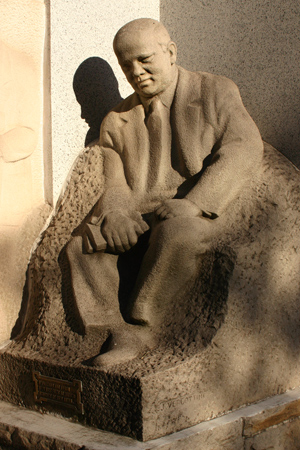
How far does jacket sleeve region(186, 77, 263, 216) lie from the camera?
2.44 meters

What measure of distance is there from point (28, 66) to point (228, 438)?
2.16m

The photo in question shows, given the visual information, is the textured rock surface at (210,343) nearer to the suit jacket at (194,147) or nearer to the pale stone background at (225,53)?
the suit jacket at (194,147)

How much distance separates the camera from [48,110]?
3.14 meters

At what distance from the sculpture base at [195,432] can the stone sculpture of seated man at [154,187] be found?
0.30 m

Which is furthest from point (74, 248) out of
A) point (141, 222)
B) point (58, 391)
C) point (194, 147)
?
point (194, 147)

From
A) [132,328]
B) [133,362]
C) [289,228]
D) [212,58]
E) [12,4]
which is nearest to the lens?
[133,362]

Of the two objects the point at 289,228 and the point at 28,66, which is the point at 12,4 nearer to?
the point at 28,66

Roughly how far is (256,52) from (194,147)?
96cm

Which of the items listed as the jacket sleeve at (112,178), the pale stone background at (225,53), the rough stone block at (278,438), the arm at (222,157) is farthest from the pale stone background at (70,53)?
the rough stone block at (278,438)

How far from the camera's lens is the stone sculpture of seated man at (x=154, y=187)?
2.32 metres

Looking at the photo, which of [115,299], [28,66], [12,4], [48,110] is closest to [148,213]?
[115,299]

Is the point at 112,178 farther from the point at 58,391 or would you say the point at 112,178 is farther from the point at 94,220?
the point at 58,391

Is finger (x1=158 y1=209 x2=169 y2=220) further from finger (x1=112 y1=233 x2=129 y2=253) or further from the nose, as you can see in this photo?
the nose

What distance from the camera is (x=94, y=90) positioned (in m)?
3.37
